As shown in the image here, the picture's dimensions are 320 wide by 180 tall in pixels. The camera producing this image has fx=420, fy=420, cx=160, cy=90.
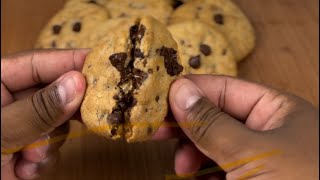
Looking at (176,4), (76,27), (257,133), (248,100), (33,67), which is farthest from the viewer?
(176,4)

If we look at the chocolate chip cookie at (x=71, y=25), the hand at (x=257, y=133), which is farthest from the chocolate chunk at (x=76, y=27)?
the hand at (x=257, y=133)

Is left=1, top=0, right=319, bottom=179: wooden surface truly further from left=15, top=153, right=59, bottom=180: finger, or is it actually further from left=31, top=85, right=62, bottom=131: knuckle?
left=31, top=85, right=62, bottom=131: knuckle

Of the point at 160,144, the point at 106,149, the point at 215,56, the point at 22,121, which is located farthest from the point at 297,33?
the point at 22,121

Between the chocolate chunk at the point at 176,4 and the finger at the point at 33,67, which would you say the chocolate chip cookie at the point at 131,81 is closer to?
the finger at the point at 33,67

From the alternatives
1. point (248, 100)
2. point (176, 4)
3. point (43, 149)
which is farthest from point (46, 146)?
point (176, 4)

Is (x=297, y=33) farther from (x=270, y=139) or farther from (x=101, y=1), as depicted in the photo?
(x=270, y=139)

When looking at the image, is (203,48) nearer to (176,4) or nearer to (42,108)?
(176,4)

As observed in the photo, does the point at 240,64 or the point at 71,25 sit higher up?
the point at 71,25
